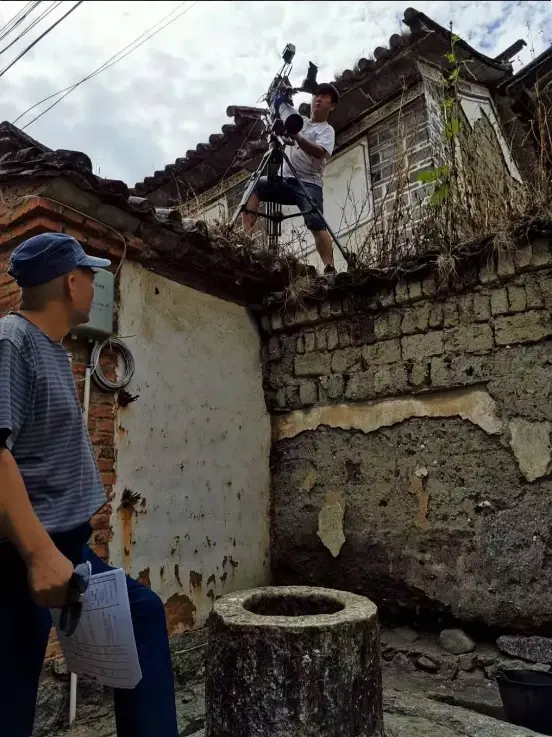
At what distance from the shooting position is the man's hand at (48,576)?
1.38 meters

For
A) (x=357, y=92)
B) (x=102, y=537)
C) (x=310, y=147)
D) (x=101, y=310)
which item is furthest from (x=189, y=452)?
(x=357, y=92)

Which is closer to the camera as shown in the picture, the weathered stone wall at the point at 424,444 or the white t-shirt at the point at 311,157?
the weathered stone wall at the point at 424,444

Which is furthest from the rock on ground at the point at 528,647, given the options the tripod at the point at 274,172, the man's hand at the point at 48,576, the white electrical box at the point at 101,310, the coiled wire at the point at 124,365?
the tripod at the point at 274,172

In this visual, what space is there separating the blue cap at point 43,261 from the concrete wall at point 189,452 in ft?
5.91

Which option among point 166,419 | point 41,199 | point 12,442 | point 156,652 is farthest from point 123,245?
point 156,652

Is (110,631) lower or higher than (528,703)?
higher

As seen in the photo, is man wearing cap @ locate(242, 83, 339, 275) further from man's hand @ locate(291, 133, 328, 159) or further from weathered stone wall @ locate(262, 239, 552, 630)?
weathered stone wall @ locate(262, 239, 552, 630)

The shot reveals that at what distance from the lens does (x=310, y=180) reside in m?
5.43

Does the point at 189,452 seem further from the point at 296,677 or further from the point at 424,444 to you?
the point at 296,677

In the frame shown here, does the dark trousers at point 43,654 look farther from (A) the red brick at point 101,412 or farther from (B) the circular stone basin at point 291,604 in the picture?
(A) the red brick at point 101,412

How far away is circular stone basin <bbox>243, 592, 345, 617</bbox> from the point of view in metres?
2.71

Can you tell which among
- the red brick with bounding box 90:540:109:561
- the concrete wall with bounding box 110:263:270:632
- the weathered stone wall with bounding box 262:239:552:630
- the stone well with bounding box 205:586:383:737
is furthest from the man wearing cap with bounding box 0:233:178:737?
the weathered stone wall with bounding box 262:239:552:630

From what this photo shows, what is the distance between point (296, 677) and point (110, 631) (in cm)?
99

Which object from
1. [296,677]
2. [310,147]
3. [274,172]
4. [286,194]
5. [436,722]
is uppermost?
[310,147]
